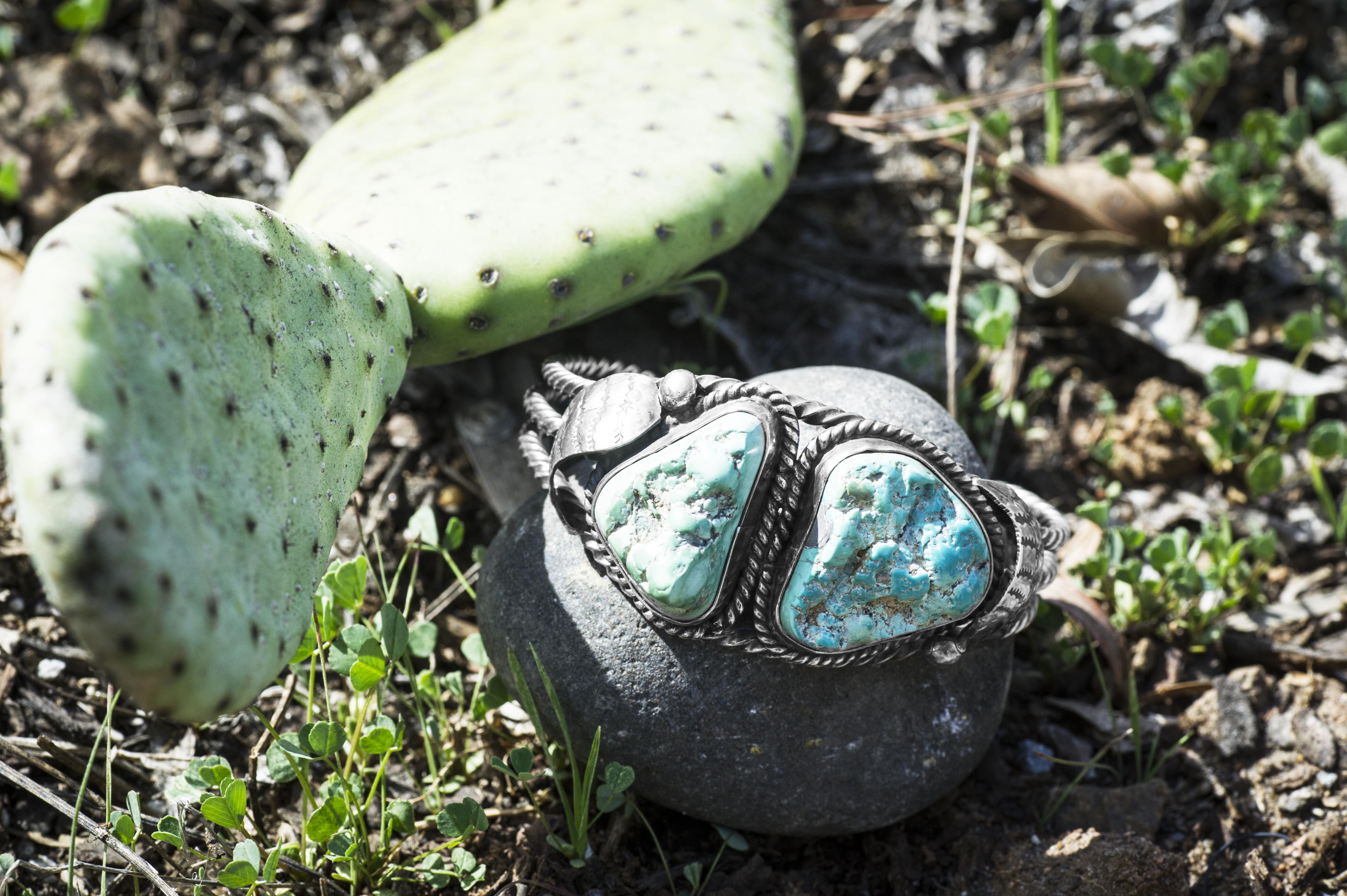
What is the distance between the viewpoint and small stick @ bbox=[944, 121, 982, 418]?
7.49ft

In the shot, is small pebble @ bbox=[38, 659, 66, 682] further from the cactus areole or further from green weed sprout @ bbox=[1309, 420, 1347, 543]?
green weed sprout @ bbox=[1309, 420, 1347, 543]

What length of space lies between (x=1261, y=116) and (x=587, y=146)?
6.24ft

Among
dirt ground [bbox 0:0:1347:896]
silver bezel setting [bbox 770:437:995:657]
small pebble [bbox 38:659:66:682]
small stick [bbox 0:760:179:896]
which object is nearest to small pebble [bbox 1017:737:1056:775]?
dirt ground [bbox 0:0:1347:896]

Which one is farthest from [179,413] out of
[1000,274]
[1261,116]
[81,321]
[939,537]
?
[1261,116]

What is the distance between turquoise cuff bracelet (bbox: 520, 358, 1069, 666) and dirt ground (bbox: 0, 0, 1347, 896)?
0.46m

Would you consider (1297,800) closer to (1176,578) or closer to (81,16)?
(1176,578)

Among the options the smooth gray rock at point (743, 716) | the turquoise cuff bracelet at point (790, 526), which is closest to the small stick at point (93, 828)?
the smooth gray rock at point (743, 716)

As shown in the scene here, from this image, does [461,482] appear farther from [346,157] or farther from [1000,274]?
[1000,274]

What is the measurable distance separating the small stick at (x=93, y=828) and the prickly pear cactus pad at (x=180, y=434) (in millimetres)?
484

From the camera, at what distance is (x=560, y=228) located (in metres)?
1.83

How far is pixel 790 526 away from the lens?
4.96 feet

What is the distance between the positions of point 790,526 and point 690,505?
16 cm

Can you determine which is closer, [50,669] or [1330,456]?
[50,669]

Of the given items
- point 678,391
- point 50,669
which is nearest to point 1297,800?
point 678,391
